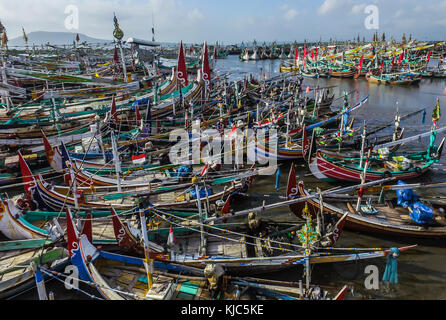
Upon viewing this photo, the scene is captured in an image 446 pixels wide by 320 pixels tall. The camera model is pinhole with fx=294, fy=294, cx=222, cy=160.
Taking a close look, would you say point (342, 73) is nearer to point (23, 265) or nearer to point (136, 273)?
point (136, 273)

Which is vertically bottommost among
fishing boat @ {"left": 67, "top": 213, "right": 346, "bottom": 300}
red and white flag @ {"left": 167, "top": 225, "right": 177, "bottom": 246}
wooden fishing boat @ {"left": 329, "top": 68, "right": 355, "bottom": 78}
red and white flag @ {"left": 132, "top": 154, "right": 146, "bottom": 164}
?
fishing boat @ {"left": 67, "top": 213, "right": 346, "bottom": 300}

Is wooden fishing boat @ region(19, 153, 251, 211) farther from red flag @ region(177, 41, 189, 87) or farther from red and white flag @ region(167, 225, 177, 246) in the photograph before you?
red flag @ region(177, 41, 189, 87)

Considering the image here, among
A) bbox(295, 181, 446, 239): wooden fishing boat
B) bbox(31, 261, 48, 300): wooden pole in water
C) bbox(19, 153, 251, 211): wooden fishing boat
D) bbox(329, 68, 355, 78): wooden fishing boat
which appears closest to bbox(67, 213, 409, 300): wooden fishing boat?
bbox(31, 261, 48, 300): wooden pole in water

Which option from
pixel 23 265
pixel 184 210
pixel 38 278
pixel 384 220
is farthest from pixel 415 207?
pixel 23 265

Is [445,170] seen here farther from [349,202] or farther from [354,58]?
[354,58]

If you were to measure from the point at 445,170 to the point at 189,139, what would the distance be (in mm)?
20237

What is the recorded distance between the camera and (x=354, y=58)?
272 feet

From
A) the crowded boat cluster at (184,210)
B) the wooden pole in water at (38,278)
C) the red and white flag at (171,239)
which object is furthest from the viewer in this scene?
the red and white flag at (171,239)

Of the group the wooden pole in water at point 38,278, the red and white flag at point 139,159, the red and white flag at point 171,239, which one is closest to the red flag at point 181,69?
the red and white flag at point 139,159

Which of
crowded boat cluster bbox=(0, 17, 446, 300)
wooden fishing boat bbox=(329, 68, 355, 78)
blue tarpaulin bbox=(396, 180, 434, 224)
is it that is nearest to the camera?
crowded boat cluster bbox=(0, 17, 446, 300)

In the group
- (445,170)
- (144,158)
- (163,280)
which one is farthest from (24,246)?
(445,170)

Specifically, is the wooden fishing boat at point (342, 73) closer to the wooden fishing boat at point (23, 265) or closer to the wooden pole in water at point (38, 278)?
the wooden fishing boat at point (23, 265)

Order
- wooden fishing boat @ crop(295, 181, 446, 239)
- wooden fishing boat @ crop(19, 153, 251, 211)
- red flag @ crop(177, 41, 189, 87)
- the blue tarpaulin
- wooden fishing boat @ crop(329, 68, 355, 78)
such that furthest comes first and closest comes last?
wooden fishing boat @ crop(329, 68, 355, 78) → red flag @ crop(177, 41, 189, 87) → wooden fishing boat @ crop(19, 153, 251, 211) → wooden fishing boat @ crop(295, 181, 446, 239) → the blue tarpaulin
